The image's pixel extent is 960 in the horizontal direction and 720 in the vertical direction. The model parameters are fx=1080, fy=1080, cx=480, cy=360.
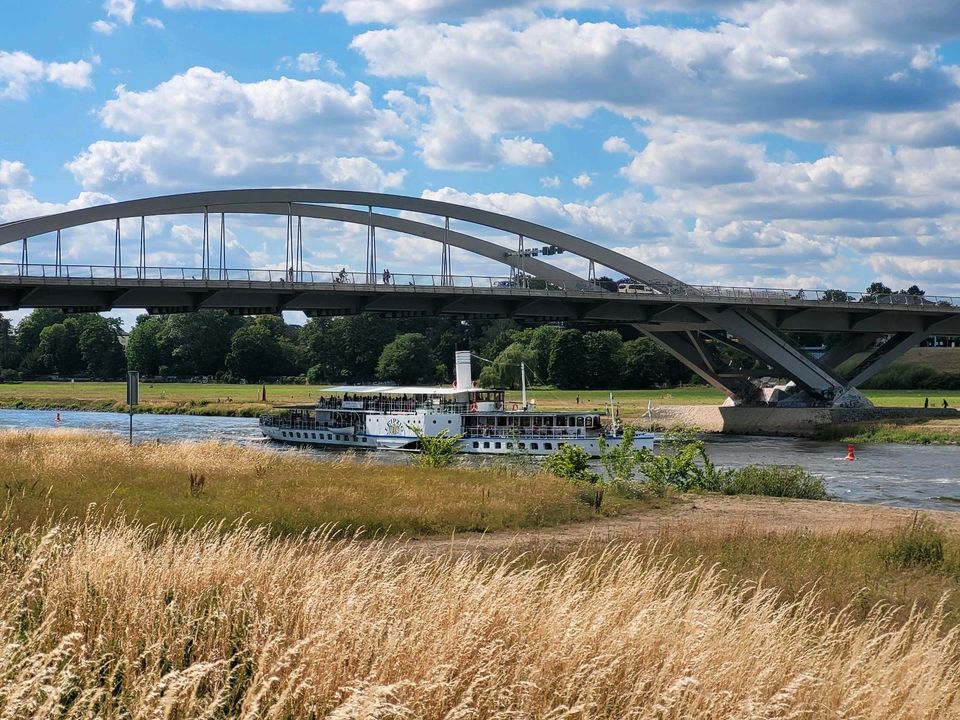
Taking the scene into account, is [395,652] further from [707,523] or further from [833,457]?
[833,457]

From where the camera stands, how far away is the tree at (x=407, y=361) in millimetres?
121438

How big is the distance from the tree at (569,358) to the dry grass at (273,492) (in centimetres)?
8824

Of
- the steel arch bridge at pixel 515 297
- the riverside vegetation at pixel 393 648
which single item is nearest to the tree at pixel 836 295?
the steel arch bridge at pixel 515 297

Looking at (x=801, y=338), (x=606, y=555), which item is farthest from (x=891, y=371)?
(x=606, y=555)

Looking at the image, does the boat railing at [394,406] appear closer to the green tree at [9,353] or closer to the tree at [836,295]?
the tree at [836,295]

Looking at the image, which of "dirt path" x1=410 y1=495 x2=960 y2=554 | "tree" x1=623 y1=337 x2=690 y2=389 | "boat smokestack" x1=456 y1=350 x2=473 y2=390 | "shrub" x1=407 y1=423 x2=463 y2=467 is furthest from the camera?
"tree" x1=623 y1=337 x2=690 y2=389

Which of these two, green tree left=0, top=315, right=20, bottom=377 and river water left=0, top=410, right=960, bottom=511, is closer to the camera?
river water left=0, top=410, right=960, bottom=511

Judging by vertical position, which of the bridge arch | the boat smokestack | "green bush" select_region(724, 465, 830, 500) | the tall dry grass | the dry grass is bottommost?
"green bush" select_region(724, 465, 830, 500)

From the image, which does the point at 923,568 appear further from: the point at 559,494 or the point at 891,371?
the point at 891,371

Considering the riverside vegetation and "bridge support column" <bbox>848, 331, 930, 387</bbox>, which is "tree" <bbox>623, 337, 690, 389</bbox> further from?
the riverside vegetation

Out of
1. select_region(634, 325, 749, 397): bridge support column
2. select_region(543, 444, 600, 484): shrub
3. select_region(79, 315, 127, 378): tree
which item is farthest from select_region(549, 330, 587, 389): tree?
select_region(543, 444, 600, 484): shrub

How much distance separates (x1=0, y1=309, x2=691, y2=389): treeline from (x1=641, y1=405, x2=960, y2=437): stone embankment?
25.9m

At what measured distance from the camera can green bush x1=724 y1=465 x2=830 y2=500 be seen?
30688 mm

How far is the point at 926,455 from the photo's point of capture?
53219 mm
